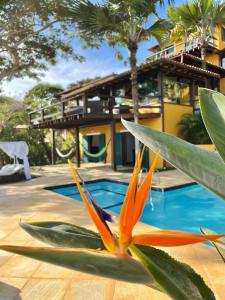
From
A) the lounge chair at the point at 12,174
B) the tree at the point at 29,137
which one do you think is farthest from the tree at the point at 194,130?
the tree at the point at 29,137

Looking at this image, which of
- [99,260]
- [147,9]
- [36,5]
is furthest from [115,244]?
[36,5]

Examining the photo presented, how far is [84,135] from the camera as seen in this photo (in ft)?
56.5

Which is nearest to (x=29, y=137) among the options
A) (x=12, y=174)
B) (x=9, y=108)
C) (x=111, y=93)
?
(x=111, y=93)

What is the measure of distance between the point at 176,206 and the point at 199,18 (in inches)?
447

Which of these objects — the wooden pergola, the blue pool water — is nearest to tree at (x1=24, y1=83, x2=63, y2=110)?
the wooden pergola

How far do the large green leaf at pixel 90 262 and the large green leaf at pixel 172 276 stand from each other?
3cm

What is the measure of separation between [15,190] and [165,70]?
800 cm

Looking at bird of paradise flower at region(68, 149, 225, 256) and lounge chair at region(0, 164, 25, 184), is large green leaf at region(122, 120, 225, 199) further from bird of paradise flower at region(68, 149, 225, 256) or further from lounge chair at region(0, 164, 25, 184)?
lounge chair at region(0, 164, 25, 184)

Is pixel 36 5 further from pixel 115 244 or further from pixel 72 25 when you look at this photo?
pixel 115 244

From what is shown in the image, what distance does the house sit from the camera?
38.3ft

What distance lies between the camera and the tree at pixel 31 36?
9859mm

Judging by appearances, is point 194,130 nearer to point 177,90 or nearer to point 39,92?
point 177,90

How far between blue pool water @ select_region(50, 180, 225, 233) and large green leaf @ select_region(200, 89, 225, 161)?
4.71 m

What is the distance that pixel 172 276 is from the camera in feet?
1.39
